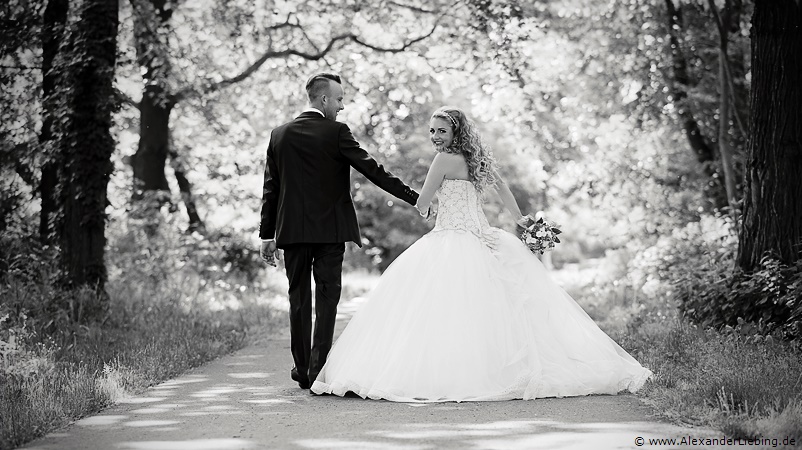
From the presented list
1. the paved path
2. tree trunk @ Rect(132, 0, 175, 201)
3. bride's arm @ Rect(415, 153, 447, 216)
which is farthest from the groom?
tree trunk @ Rect(132, 0, 175, 201)

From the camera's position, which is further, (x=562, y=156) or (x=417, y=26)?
(x=562, y=156)

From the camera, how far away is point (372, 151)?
88.3ft

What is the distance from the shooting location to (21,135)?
12.9 m

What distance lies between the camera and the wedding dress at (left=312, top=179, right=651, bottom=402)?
263 inches

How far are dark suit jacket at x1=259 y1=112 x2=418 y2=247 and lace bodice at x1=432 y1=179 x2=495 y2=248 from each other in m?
0.48

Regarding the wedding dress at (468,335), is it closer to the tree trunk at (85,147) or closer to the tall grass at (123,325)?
the tall grass at (123,325)

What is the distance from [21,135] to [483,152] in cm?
811

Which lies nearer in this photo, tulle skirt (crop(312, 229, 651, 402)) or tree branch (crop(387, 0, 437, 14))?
tulle skirt (crop(312, 229, 651, 402))

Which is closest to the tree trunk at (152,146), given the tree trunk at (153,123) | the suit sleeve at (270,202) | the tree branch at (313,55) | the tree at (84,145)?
the tree trunk at (153,123)

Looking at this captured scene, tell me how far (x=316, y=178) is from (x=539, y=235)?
2109 mm

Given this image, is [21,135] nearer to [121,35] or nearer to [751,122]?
[121,35]

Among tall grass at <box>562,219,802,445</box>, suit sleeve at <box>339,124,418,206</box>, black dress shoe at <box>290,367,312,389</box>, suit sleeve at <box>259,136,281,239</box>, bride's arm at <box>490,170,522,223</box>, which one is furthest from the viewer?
bride's arm at <box>490,170,522,223</box>

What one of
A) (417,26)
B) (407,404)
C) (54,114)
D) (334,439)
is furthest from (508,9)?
(334,439)

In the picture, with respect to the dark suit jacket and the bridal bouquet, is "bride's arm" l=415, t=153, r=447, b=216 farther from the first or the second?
the bridal bouquet
